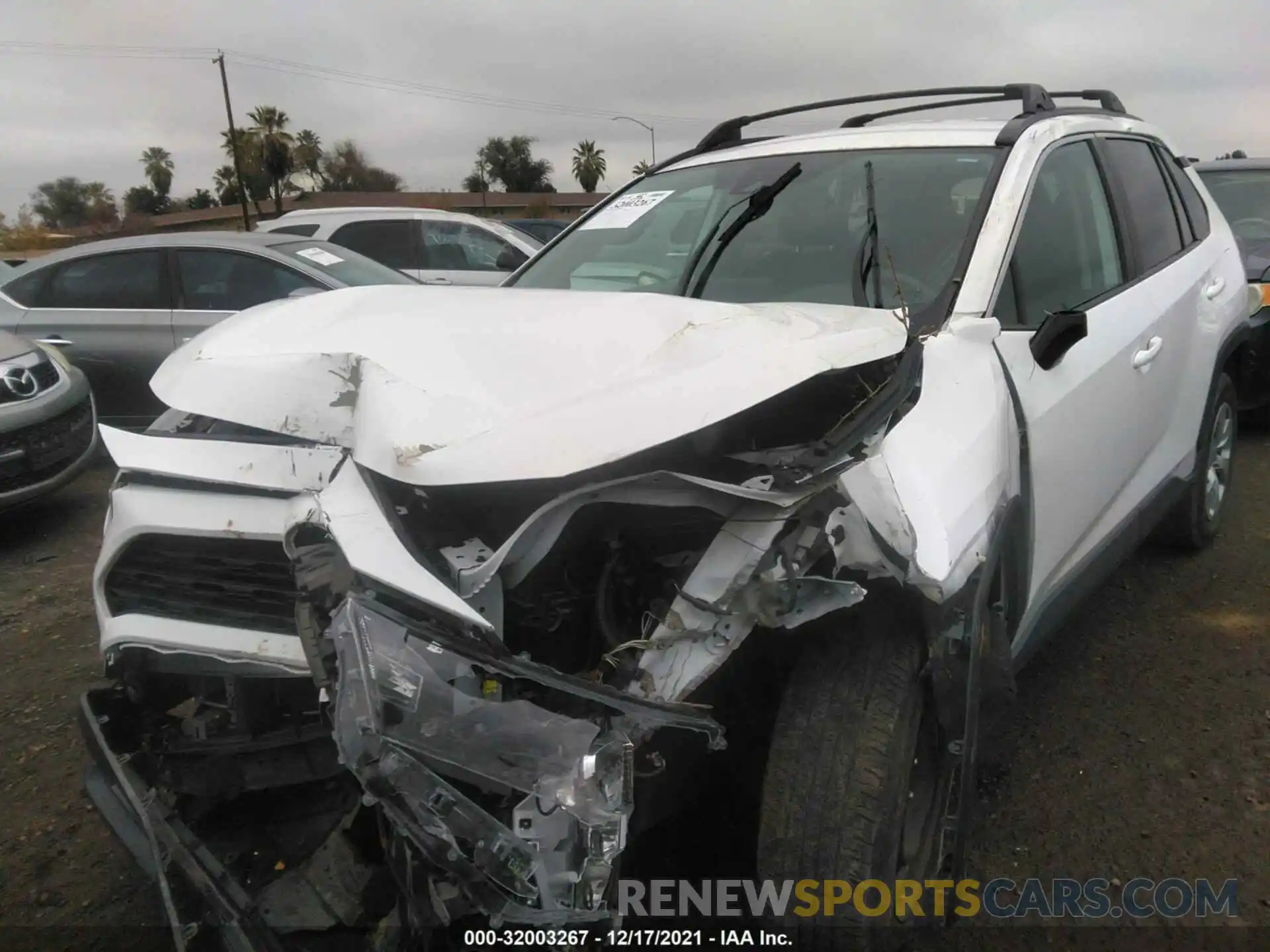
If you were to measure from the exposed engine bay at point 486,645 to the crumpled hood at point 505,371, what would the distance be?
0.03 metres

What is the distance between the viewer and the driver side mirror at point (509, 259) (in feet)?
28.9

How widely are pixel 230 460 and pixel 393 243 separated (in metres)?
7.20

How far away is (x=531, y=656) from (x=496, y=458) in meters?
0.40

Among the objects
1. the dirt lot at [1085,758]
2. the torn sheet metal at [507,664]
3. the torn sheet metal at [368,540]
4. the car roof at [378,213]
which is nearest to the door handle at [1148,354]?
the dirt lot at [1085,758]

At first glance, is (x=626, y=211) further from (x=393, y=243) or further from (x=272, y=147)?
(x=272, y=147)

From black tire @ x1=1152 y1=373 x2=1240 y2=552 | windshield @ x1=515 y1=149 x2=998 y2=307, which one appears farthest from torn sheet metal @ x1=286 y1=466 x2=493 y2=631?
black tire @ x1=1152 y1=373 x2=1240 y2=552

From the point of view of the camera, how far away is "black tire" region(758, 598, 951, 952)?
1.75m

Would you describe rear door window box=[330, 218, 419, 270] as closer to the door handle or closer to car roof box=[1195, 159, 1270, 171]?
car roof box=[1195, 159, 1270, 171]

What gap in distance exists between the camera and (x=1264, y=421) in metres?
6.36

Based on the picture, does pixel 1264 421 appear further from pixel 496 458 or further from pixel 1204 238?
pixel 496 458

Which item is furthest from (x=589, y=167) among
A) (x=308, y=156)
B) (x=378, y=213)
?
(x=378, y=213)

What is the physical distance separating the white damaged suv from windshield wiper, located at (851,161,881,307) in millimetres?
13

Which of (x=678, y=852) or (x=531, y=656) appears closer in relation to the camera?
(x=531, y=656)

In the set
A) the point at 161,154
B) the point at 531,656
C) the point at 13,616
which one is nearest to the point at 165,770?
the point at 531,656
